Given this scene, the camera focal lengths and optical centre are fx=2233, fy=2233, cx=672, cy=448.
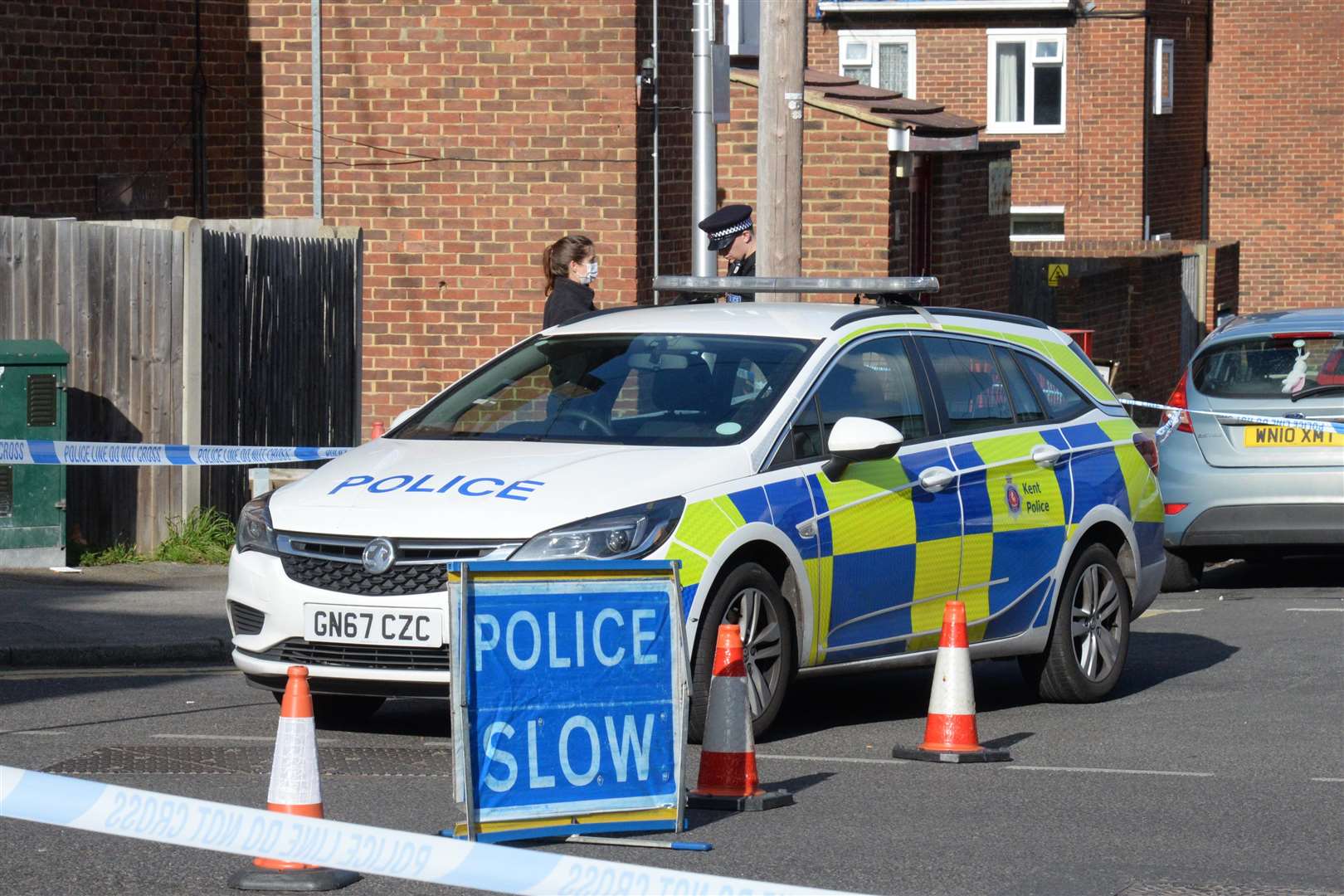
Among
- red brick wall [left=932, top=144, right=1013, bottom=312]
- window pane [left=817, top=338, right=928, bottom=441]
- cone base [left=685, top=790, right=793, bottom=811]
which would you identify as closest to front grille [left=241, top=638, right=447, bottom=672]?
cone base [left=685, top=790, right=793, bottom=811]

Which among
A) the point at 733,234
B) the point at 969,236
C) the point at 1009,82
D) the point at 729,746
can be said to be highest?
the point at 1009,82

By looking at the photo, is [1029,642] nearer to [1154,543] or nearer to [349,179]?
[1154,543]

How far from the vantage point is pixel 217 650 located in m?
10.5

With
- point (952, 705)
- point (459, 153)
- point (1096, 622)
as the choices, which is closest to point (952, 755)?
point (952, 705)

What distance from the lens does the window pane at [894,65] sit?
119 feet

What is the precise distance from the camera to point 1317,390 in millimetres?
13070

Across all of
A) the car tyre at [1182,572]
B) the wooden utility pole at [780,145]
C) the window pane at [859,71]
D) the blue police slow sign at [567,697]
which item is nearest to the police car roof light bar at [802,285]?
the blue police slow sign at [567,697]

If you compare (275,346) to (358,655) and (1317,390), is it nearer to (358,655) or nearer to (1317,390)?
(1317,390)

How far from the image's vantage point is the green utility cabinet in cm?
1217

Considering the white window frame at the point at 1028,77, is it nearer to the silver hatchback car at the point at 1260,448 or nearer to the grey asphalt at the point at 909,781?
the silver hatchback car at the point at 1260,448

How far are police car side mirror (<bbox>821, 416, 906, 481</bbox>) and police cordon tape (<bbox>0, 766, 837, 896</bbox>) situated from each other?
375cm

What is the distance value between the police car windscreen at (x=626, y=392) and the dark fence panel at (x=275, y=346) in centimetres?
487

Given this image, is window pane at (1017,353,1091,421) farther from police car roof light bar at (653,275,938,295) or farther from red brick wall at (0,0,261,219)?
red brick wall at (0,0,261,219)

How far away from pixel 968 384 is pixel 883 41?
91.1 ft
